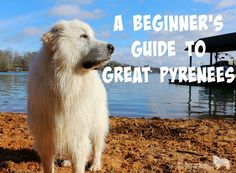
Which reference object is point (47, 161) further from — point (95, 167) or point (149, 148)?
point (149, 148)

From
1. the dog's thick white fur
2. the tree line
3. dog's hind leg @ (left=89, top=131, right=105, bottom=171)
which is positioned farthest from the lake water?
the tree line

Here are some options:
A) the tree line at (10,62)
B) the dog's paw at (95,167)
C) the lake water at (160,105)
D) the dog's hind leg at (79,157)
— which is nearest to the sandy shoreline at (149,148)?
the dog's paw at (95,167)

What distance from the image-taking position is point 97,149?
6008 millimetres

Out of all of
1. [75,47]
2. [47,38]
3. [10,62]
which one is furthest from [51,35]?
[10,62]

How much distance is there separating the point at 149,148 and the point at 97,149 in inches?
56.3

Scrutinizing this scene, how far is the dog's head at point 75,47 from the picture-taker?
4.19m

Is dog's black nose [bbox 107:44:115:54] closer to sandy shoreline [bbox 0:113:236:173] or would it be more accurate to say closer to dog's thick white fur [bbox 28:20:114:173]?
dog's thick white fur [bbox 28:20:114:173]

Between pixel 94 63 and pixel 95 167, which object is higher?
pixel 94 63

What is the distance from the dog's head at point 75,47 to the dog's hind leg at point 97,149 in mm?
1861

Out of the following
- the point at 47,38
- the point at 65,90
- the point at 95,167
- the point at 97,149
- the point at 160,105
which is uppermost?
the point at 47,38

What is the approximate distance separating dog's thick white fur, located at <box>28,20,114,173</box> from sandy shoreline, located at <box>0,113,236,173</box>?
111 cm

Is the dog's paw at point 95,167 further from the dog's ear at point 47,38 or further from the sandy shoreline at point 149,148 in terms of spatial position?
the dog's ear at point 47,38

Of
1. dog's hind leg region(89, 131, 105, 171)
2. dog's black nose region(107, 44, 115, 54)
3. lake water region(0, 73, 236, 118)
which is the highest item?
dog's black nose region(107, 44, 115, 54)

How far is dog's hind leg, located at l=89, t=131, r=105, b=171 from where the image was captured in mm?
5871
